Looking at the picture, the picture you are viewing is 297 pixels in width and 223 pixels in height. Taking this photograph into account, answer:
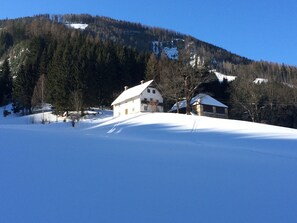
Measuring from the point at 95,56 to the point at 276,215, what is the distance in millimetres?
78263

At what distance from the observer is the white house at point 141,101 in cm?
6400

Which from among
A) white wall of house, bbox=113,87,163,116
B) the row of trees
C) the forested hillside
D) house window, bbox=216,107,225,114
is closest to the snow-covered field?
the forested hillside

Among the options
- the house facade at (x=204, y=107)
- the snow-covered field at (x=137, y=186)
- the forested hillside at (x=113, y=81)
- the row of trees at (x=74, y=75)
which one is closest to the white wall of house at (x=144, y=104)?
the forested hillside at (x=113, y=81)

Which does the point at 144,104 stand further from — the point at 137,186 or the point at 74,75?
the point at 137,186

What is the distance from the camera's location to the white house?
64.0 m

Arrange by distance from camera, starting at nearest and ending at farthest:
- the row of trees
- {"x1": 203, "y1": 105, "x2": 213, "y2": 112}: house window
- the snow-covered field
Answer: the snow-covered field, {"x1": 203, "y1": 105, "x2": 213, "y2": 112}: house window, the row of trees

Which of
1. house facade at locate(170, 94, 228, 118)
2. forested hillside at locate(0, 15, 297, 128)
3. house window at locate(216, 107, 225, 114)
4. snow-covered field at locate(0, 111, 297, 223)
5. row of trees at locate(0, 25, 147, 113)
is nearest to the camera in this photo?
snow-covered field at locate(0, 111, 297, 223)

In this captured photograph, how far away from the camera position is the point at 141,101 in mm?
63844

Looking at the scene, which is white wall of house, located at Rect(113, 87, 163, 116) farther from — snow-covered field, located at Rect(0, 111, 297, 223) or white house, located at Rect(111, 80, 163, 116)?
snow-covered field, located at Rect(0, 111, 297, 223)

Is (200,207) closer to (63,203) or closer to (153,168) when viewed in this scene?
(63,203)

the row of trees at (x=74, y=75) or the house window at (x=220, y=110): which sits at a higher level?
the row of trees at (x=74, y=75)

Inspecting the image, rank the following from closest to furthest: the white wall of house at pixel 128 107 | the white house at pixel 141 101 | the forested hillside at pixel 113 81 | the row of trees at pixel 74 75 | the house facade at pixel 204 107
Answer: the forested hillside at pixel 113 81 → the white house at pixel 141 101 → the white wall of house at pixel 128 107 → the house facade at pixel 204 107 → the row of trees at pixel 74 75

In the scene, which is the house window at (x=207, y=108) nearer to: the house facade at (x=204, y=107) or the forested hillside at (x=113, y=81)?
the house facade at (x=204, y=107)

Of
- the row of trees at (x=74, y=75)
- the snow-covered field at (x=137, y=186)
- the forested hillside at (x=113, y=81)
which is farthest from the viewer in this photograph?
the row of trees at (x=74, y=75)
